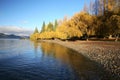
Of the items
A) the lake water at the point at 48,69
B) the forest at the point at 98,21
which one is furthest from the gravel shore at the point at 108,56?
the forest at the point at 98,21

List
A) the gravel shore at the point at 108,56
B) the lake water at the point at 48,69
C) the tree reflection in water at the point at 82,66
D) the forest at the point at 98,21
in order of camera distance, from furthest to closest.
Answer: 1. the forest at the point at 98,21
2. the gravel shore at the point at 108,56
3. the tree reflection in water at the point at 82,66
4. the lake water at the point at 48,69

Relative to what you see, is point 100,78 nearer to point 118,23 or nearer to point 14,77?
point 14,77

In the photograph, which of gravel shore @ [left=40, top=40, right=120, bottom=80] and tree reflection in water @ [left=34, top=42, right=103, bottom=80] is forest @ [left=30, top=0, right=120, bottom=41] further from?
tree reflection in water @ [left=34, top=42, right=103, bottom=80]

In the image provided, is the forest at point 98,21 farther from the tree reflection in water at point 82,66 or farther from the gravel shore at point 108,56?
the tree reflection in water at point 82,66

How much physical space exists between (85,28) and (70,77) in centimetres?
4941

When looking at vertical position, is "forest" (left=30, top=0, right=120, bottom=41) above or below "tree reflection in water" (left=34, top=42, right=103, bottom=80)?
above

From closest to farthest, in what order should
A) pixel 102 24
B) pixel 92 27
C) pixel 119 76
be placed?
1. pixel 119 76
2. pixel 102 24
3. pixel 92 27

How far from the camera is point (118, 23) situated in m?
40.8

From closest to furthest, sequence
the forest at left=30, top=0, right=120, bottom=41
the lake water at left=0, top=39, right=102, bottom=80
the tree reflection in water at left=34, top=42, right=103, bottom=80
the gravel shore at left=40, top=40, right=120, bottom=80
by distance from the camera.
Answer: the lake water at left=0, top=39, right=102, bottom=80 → the tree reflection in water at left=34, top=42, right=103, bottom=80 → the gravel shore at left=40, top=40, right=120, bottom=80 → the forest at left=30, top=0, right=120, bottom=41

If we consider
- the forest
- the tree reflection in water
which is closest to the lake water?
the tree reflection in water

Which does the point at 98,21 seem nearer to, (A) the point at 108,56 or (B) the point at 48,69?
(A) the point at 108,56

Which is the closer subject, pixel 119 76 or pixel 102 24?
pixel 119 76

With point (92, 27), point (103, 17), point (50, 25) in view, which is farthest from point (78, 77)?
point (50, 25)

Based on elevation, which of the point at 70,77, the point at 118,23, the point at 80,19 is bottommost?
the point at 70,77
